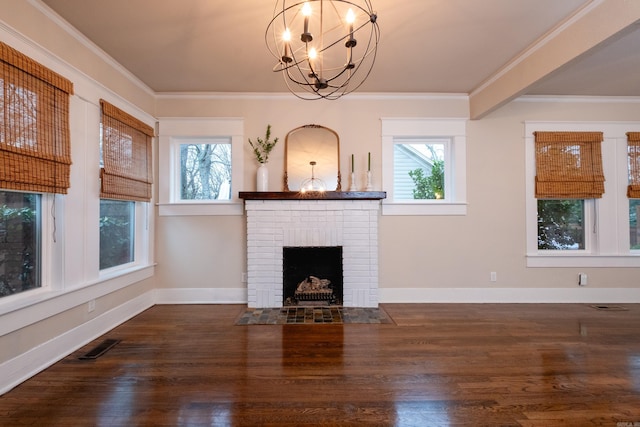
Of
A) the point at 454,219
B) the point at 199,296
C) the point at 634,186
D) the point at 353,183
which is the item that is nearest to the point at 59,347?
the point at 199,296

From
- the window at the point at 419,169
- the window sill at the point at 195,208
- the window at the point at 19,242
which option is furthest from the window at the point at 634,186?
the window at the point at 19,242

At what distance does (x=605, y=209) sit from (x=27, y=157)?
18.6 ft

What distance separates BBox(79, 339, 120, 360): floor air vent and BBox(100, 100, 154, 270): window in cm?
72

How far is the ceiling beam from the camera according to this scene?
187cm

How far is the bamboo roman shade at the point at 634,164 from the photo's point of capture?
3455 mm

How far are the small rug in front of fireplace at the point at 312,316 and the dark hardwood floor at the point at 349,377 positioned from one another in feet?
0.40

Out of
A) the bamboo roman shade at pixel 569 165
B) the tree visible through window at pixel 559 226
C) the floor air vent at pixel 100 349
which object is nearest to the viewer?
the floor air vent at pixel 100 349

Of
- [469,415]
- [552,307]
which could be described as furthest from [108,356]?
[552,307]

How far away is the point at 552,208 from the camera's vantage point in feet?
11.8

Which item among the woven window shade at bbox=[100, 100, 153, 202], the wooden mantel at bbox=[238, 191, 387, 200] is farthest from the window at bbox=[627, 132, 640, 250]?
the woven window shade at bbox=[100, 100, 153, 202]

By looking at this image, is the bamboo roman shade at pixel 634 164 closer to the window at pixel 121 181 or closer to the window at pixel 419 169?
the window at pixel 419 169

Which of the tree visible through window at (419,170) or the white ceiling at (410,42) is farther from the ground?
the white ceiling at (410,42)

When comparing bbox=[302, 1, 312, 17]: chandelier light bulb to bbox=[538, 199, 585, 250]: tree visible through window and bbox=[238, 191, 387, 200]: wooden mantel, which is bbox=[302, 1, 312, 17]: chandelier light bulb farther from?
bbox=[538, 199, 585, 250]: tree visible through window

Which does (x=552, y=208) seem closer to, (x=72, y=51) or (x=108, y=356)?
(x=108, y=356)
